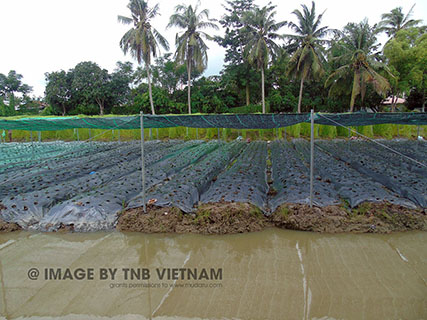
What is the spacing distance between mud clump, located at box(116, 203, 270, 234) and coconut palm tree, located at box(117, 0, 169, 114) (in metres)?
19.5

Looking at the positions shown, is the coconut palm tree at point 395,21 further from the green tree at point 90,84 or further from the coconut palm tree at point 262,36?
the green tree at point 90,84

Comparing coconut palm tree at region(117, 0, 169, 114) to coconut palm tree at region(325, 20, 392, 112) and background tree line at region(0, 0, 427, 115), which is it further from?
coconut palm tree at region(325, 20, 392, 112)

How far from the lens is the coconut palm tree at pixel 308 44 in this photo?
891 inches

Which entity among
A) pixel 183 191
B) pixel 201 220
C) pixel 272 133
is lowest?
pixel 201 220

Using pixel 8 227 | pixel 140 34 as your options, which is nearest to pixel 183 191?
pixel 8 227

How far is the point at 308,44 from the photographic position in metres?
22.9

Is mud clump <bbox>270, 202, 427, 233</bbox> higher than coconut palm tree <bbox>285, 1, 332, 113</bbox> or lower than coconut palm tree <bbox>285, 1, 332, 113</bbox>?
lower

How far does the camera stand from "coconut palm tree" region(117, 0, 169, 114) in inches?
862

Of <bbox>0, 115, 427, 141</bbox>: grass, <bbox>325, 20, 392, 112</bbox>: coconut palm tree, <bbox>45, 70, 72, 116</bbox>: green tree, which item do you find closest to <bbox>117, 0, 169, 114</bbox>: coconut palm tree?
<bbox>0, 115, 427, 141</bbox>: grass

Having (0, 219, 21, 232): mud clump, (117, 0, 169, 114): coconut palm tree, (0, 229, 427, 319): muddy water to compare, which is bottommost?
(0, 229, 427, 319): muddy water

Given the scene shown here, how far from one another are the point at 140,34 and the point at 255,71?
40.6ft

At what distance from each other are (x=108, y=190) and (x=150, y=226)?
6.23ft

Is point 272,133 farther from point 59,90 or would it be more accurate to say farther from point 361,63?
point 59,90

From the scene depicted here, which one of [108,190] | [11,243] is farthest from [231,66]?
[11,243]
